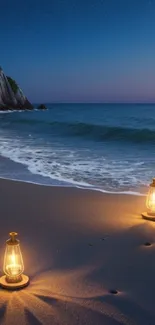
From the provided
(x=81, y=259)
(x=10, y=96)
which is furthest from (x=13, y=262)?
(x=10, y=96)

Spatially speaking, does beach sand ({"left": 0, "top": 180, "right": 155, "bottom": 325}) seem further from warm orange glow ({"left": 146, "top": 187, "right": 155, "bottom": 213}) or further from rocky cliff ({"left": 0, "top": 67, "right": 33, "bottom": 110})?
rocky cliff ({"left": 0, "top": 67, "right": 33, "bottom": 110})

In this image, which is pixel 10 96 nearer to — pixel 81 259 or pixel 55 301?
pixel 81 259

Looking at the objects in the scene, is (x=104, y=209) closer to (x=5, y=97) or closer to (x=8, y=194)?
(x=8, y=194)

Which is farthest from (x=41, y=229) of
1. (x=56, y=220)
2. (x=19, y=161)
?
(x=19, y=161)

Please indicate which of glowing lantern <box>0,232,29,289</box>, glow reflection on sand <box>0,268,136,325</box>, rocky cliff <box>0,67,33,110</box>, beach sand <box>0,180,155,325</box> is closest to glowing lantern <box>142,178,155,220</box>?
beach sand <box>0,180,155,325</box>

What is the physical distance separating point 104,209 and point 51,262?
2098mm

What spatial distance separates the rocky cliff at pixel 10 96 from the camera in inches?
2552

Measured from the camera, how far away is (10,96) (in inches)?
2714

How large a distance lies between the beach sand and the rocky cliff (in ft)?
192

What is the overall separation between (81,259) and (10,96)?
6685 centimetres

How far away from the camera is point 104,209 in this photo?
6.02 m

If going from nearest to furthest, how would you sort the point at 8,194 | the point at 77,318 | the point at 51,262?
the point at 77,318 < the point at 51,262 < the point at 8,194

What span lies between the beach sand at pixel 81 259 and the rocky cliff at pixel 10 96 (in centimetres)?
5839

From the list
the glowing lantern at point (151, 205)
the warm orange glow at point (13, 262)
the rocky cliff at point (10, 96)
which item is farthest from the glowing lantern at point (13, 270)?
the rocky cliff at point (10, 96)
